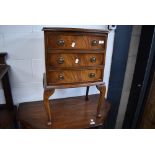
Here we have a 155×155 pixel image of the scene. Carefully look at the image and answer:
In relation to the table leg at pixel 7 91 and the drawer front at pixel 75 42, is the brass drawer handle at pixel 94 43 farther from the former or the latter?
the table leg at pixel 7 91

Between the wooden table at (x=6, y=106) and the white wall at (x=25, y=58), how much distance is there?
0.15ft

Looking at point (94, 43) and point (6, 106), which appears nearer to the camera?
point (94, 43)

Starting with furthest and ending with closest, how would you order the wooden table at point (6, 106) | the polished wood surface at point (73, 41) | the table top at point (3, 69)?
the wooden table at point (6, 106) < the table top at point (3, 69) < the polished wood surface at point (73, 41)

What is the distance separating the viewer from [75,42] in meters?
0.93

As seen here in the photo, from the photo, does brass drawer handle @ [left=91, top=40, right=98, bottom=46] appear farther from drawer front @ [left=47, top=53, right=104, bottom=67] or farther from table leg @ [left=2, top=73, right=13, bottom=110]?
table leg @ [left=2, top=73, right=13, bottom=110]

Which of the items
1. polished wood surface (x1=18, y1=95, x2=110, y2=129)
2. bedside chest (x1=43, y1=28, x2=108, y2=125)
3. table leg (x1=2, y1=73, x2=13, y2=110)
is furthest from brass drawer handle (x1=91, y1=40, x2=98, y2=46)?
table leg (x1=2, y1=73, x2=13, y2=110)

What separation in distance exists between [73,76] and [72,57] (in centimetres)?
13

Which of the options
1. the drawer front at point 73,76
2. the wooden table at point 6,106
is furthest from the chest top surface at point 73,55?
the wooden table at point 6,106

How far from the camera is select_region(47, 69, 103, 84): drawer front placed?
0.97m

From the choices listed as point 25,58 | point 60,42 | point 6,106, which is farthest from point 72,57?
point 6,106

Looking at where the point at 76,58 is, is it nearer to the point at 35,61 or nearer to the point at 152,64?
the point at 35,61

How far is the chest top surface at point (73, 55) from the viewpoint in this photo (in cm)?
90

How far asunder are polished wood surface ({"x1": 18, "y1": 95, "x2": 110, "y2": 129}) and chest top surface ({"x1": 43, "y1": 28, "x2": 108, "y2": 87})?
0.99 feet

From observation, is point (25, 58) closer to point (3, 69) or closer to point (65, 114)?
point (3, 69)
